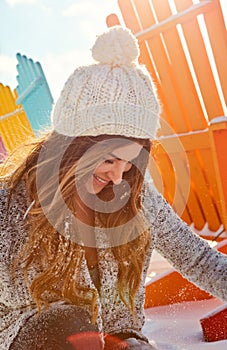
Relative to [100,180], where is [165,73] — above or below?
below

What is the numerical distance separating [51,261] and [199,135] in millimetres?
1979

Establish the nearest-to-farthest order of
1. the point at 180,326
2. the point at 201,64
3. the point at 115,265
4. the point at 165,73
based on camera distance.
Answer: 1. the point at 115,265
2. the point at 180,326
3. the point at 201,64
4. the point at 165,73

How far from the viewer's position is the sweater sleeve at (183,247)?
1.55 m

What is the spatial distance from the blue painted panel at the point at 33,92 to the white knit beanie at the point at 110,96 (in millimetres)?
3878

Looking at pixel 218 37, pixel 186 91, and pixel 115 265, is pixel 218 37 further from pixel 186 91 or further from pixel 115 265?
pixel 115 265

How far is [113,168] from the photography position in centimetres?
136

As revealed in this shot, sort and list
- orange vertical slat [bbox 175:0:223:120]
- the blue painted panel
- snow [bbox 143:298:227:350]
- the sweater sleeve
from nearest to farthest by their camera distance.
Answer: the sweater sleeve, snow [bbox 143:298:227:350], orange vertical slat [bbox 175:0:223:120], the blue painted panel

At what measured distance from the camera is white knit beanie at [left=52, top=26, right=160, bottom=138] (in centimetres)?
137

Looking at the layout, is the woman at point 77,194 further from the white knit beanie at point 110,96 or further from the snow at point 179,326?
the snow at point 179,326

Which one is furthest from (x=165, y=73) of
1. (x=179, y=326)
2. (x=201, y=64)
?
(x=179, y=326)

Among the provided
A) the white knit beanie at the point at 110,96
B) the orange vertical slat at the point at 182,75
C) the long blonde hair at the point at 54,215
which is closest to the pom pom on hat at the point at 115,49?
the white knit beanie at the point at 110,96

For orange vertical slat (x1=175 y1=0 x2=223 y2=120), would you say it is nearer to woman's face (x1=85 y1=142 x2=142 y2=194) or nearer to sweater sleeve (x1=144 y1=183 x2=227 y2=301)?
sweater sleeve (x1=144 y1=183 x2=227 y2=301)

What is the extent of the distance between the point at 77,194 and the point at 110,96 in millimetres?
258

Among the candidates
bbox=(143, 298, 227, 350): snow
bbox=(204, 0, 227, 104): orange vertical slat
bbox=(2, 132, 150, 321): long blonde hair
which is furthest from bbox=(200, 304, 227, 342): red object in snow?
bbox=(204, 0, 227, 104): orange vertical slat
